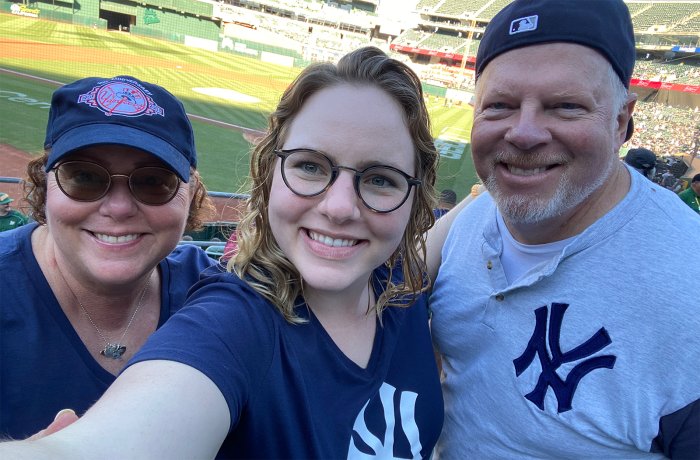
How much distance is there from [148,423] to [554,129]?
1.63m

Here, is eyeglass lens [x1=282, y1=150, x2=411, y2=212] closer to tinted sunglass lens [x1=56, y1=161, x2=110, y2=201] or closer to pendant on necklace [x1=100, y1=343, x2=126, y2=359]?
tinted sunglass lens [x1=56, y1=161, x2=110, y2=201]

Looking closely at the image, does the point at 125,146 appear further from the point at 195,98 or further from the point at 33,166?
the point at 195,98

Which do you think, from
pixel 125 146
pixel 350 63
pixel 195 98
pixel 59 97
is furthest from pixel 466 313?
pixel 195 98

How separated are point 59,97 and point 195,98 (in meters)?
19.9

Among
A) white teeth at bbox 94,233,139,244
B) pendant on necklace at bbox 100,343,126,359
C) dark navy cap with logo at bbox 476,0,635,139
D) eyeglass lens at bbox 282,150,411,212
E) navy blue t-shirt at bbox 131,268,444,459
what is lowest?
pendant on necklace at bbox 100,343,126,359

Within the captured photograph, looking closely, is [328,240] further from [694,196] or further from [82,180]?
[694,196]

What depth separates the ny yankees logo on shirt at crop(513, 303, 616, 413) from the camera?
1.63 metres

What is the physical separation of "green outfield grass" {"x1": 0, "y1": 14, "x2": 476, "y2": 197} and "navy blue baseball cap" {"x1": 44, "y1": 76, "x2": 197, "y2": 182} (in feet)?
19.4

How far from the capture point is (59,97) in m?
1.64

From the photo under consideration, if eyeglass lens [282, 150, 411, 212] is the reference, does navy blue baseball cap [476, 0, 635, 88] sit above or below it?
above

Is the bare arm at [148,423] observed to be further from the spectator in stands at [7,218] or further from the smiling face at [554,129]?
the spectator in stands at [7,218]

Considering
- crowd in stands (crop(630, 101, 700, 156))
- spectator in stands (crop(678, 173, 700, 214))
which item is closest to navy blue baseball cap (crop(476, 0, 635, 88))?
spectator in stands (crop(678, 173, 700, 214))

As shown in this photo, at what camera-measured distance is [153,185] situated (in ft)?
5.36

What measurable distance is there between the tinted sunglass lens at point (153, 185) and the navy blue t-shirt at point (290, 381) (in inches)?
15.6
